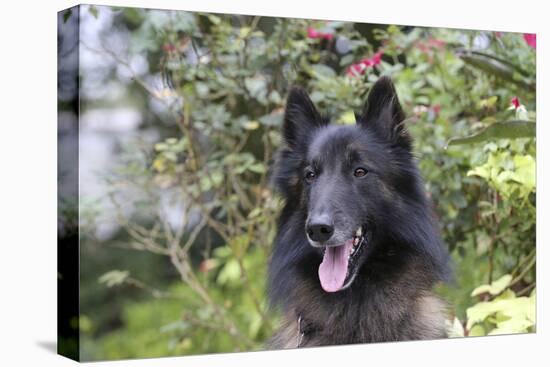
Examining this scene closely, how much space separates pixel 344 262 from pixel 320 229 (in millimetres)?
232

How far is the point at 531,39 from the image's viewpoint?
193 inches

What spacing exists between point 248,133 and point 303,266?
1.77m

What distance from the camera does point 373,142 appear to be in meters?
3.63

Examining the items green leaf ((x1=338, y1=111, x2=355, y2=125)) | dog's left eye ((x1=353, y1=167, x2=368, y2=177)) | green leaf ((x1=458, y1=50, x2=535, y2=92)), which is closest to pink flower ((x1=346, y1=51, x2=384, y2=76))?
green leaf ((x1=338, y1=111, x2=355, y2=125))

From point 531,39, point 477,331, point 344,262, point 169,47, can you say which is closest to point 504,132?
point 531,39

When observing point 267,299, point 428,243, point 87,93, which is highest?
point 87,93

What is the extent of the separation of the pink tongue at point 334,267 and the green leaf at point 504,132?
122 centimetres

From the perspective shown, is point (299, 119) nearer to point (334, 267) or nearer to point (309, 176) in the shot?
point (309, 176)

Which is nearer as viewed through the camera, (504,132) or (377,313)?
(377,313)

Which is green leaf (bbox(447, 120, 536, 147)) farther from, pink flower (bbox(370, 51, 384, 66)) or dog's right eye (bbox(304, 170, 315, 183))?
dog's right eye (bbox(304, 170, 315, 183))

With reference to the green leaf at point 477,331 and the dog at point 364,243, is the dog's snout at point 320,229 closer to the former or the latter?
the dog at point 364,243

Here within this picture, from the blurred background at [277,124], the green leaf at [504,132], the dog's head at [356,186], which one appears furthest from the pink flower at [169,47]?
the green leaf at [504,132]

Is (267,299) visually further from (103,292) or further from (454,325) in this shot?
(103,292)

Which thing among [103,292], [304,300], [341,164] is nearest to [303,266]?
[304,300]
